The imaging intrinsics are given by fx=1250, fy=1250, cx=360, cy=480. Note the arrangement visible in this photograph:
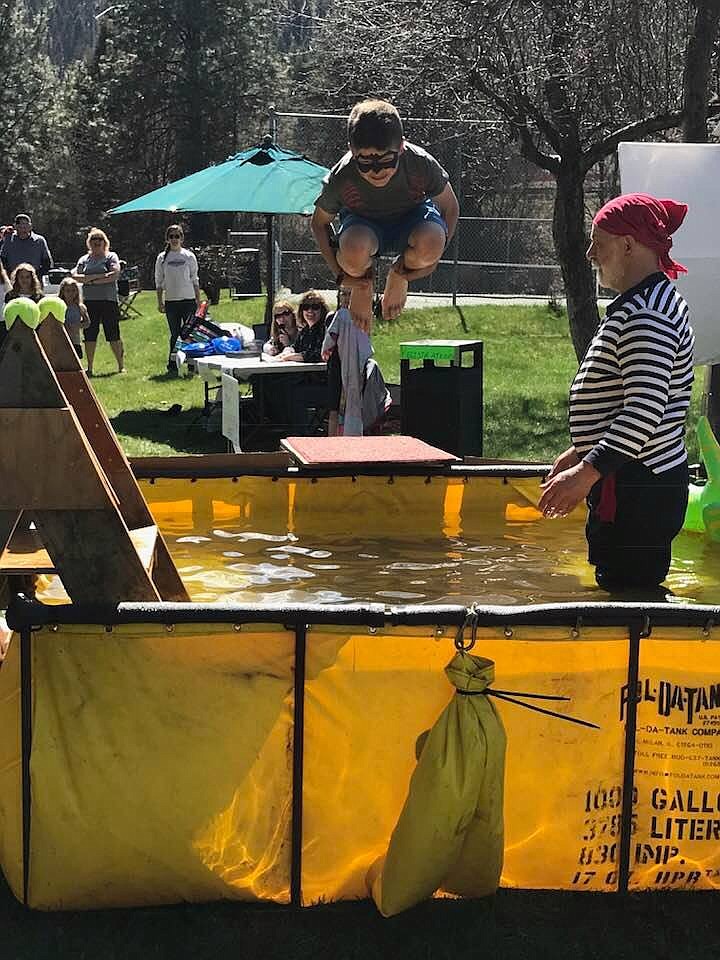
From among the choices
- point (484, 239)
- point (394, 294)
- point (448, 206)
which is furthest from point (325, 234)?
point (484, 239)

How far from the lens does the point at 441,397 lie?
8.74 meters

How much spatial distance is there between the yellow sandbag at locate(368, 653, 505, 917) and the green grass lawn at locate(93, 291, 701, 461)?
23.8 ft

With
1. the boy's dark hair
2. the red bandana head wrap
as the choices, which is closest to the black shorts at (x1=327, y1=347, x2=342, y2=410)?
the boy's dark hair

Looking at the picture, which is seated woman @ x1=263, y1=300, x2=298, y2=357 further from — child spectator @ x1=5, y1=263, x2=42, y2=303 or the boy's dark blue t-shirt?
the boy's dark blue t-shirt

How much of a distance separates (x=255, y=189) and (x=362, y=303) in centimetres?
711

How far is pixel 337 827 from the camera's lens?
10.9 ft

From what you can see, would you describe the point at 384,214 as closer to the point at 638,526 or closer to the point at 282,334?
the point at 638,526

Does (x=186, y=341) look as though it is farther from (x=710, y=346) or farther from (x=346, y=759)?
(x=346, y=759)

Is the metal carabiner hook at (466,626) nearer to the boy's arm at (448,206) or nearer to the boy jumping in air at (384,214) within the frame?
the boy jumping in air at (384,214)

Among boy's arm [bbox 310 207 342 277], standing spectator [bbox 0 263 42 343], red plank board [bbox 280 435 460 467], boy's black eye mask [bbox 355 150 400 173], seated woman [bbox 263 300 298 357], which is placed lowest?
red plank board [bbox 280 435 460 467]

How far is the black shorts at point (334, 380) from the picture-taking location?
30.4ft

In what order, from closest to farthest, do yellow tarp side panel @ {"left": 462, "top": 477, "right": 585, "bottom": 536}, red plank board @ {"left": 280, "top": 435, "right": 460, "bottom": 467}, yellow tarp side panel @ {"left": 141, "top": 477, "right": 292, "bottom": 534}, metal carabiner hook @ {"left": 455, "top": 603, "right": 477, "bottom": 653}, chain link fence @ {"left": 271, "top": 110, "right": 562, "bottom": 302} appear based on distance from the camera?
metal carabiner hook @ {"left": 455, "top": 603, "right": 477, "bottom": 653}
red plank board @ {"left": 280, "top": 435, "right": 460, "bottom": 467}
yellow tarp side panel @ {"left": 141, "top": 477, "right": 292, "bottom": 534}
yellow tarp side panel @ {"left": 462, "top": 477, "right": 585, "bottom": 536}
chain link fence @ {"left": 271, "top": 110, "right": 562, "bottom": 302}

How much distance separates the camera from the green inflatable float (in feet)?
20.1

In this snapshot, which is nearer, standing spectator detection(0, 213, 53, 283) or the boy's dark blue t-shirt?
the boy's dark blue t-shirt
